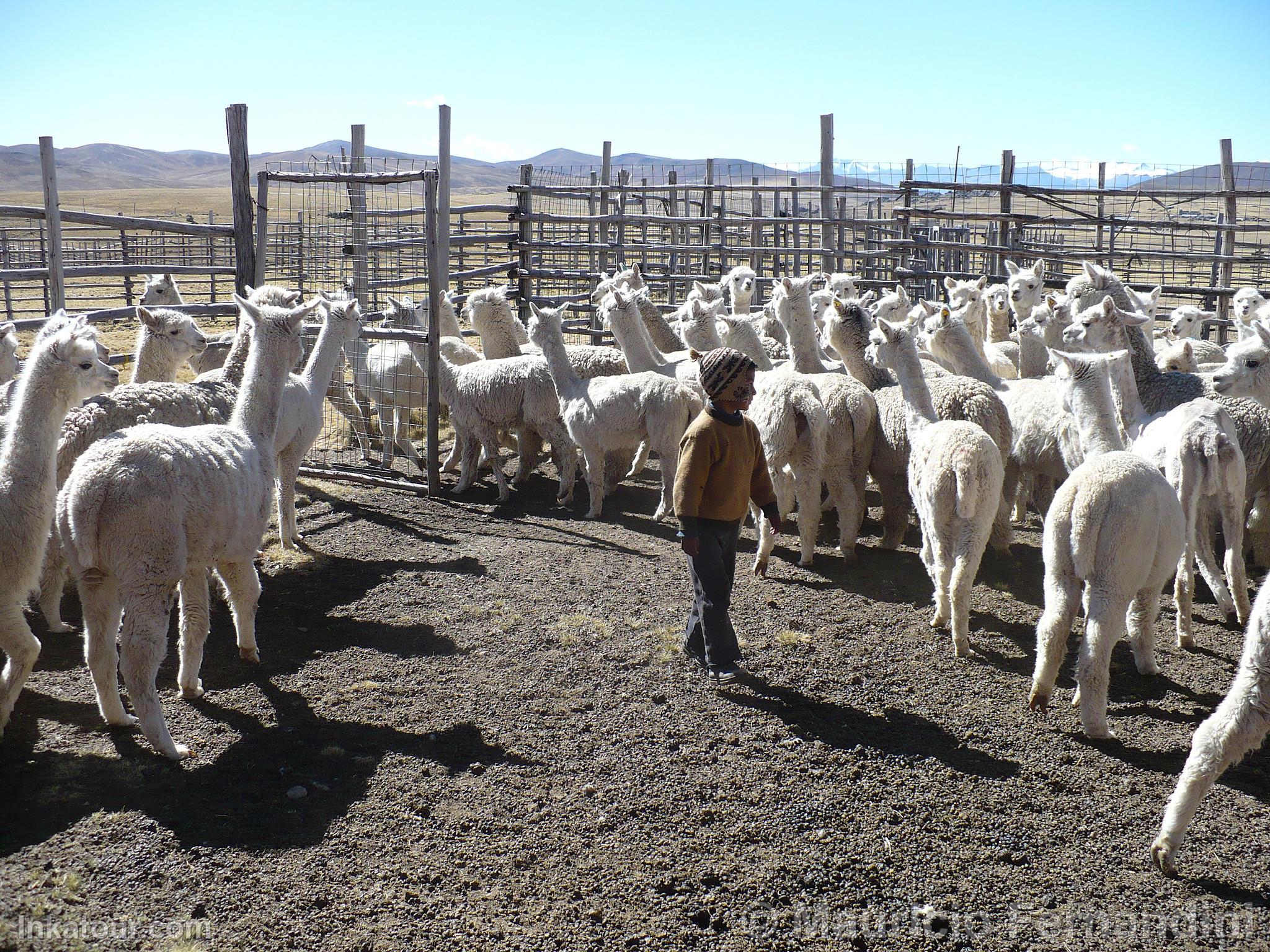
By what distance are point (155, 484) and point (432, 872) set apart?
6.66ft

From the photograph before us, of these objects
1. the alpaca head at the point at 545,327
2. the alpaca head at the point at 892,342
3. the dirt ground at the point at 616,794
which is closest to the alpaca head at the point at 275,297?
the alpaca head at the point at 545,327

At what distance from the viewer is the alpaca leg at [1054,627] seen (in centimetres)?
446

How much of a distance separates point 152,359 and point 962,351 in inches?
239

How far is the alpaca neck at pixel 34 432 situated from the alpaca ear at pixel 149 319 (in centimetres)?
237

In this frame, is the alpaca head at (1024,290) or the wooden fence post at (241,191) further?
the alpaca head at (1024,290)

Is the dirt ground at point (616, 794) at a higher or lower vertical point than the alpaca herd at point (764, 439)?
lower

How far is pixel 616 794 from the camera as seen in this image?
3926mm

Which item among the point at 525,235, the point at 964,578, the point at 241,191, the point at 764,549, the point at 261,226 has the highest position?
the point at 525,235

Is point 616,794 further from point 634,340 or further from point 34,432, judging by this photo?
point 634,340

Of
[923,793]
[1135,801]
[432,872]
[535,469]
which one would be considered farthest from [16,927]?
[535,469]

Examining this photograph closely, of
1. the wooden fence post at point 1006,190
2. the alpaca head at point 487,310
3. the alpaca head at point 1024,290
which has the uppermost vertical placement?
the wooden fence post at point 1006,190

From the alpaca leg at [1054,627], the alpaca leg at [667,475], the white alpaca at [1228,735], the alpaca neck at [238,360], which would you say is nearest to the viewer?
the white alpaca at [1228,735]

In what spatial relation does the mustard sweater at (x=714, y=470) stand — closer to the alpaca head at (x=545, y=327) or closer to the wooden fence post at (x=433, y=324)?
the alpaca head at (x=545, y=327)

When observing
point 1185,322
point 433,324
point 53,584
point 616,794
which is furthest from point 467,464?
point 1185,322
